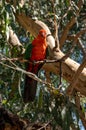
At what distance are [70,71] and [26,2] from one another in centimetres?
128

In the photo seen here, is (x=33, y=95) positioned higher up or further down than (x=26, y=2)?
further down

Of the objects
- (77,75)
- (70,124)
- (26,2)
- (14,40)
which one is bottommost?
(70,124)

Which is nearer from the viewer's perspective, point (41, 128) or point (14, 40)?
point (41, 128)

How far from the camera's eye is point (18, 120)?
243cm

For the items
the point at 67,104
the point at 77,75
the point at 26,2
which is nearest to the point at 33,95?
the point at 77,75

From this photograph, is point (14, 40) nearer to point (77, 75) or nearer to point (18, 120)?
point (77, 75)

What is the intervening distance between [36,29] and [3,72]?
61cm

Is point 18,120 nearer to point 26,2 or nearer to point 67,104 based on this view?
point 67,104

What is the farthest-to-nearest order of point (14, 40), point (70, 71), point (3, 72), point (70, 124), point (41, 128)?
point (3, 72)
point (14, 40)
point (70, 71)
point (70, 124)
point (41, 128)

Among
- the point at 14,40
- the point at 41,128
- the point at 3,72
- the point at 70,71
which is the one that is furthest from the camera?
the point at 3,72

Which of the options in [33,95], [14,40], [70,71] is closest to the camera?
[33,95]

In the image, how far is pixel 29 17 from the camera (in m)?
4.32

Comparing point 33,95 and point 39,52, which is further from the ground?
point 39,52

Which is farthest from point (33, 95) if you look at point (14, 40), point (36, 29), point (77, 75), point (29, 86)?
point (36, 29)
